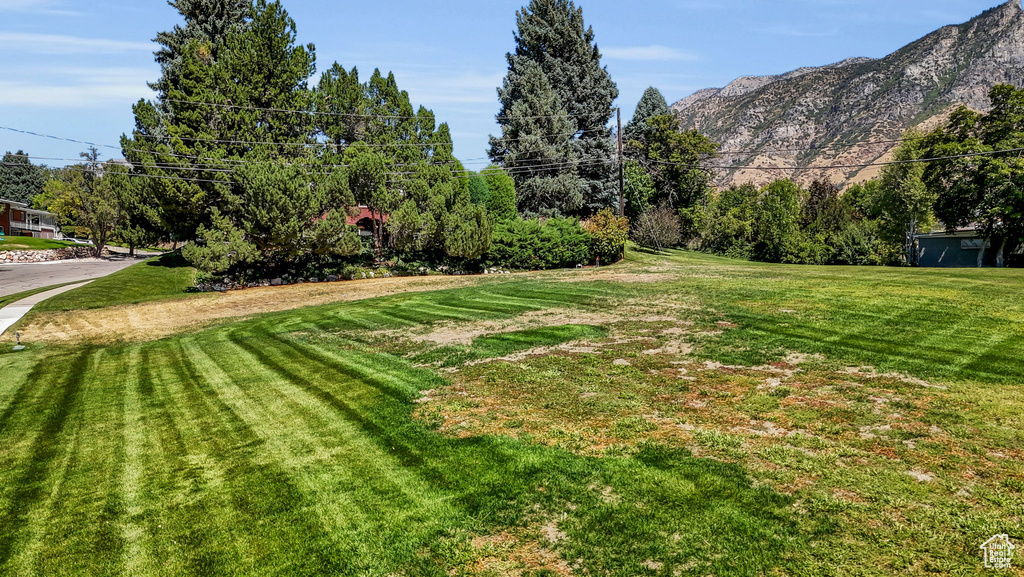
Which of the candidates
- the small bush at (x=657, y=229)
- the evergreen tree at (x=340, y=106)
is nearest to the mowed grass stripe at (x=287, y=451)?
the evergreen tree at (x=340, y=106)

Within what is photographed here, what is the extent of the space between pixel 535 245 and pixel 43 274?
30.1 metres

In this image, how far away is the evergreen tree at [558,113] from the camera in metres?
44.9

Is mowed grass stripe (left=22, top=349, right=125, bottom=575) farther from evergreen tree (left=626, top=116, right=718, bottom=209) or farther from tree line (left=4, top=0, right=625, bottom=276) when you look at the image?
evergreen tree (left=626, top=116, right=718, bottom=209)

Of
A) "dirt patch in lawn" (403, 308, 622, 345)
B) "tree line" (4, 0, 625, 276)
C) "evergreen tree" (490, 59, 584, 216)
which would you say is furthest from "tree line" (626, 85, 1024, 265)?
"dirt patch in lawn" (403, 308, 622, 345)

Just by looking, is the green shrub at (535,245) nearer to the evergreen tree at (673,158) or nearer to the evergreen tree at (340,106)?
the evergreen tree at (340,106)

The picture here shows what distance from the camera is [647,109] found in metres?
56.9

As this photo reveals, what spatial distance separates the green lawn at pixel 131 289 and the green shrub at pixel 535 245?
1623cm

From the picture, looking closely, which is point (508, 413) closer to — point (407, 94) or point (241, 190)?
point (241, 190)

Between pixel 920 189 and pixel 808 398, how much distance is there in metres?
47.5

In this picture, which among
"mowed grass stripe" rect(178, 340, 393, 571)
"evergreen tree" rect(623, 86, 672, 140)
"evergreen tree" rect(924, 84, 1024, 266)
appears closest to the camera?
"mowed grass stripe" rect(178, 340, 393, 571)

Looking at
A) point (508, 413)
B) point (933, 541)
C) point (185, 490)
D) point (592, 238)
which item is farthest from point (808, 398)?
point (592, 238)

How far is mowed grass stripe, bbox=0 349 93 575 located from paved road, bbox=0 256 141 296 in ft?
68.6

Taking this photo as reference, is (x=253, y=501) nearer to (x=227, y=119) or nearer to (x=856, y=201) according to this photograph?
(x=227, y=119)

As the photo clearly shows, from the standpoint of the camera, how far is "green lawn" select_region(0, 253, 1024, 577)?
4301mm
